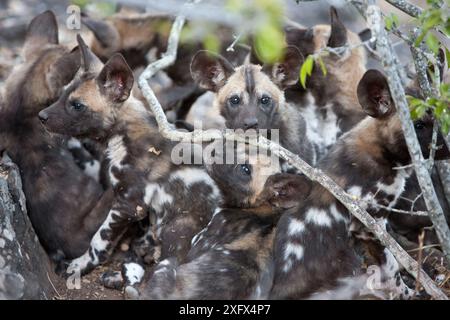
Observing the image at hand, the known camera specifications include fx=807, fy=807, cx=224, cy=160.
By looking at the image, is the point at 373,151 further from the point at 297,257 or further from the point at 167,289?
the point at 167,289

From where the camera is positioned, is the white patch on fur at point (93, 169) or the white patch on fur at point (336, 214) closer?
the white patch on fur at point (336, 214)

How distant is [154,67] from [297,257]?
1.58m

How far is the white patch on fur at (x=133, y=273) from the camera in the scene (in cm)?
566

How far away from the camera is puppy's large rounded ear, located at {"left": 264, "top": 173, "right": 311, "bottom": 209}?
521cm

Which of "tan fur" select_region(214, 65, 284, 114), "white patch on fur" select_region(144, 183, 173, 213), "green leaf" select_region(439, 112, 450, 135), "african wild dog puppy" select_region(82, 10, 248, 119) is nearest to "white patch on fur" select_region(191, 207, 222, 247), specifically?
"white patch on fur" select_region(144, 183, 173, 213)

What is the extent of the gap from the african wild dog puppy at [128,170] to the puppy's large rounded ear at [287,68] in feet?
3.27

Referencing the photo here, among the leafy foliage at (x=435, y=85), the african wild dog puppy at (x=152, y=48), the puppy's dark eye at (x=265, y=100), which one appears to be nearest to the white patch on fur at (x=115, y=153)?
the puppy's dark eye at (x=265, y=100)

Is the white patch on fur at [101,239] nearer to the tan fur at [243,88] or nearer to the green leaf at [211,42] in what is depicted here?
the tan fur at [243,88]

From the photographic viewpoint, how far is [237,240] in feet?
17.3

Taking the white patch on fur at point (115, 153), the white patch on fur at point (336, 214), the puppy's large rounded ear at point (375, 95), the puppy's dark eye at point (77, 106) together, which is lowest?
the white patch on fur at point (336, 214)

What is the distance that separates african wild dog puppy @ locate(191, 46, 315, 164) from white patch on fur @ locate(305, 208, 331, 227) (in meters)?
0.80

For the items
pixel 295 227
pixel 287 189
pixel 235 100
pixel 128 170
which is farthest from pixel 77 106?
pixel 295 227

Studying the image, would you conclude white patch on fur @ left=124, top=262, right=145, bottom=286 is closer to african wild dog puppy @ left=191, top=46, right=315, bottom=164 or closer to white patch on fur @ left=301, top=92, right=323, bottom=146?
african wild dog puppy @ left=191, top=46, right=315, bottom=164

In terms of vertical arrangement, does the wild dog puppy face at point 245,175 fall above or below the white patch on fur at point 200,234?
above
